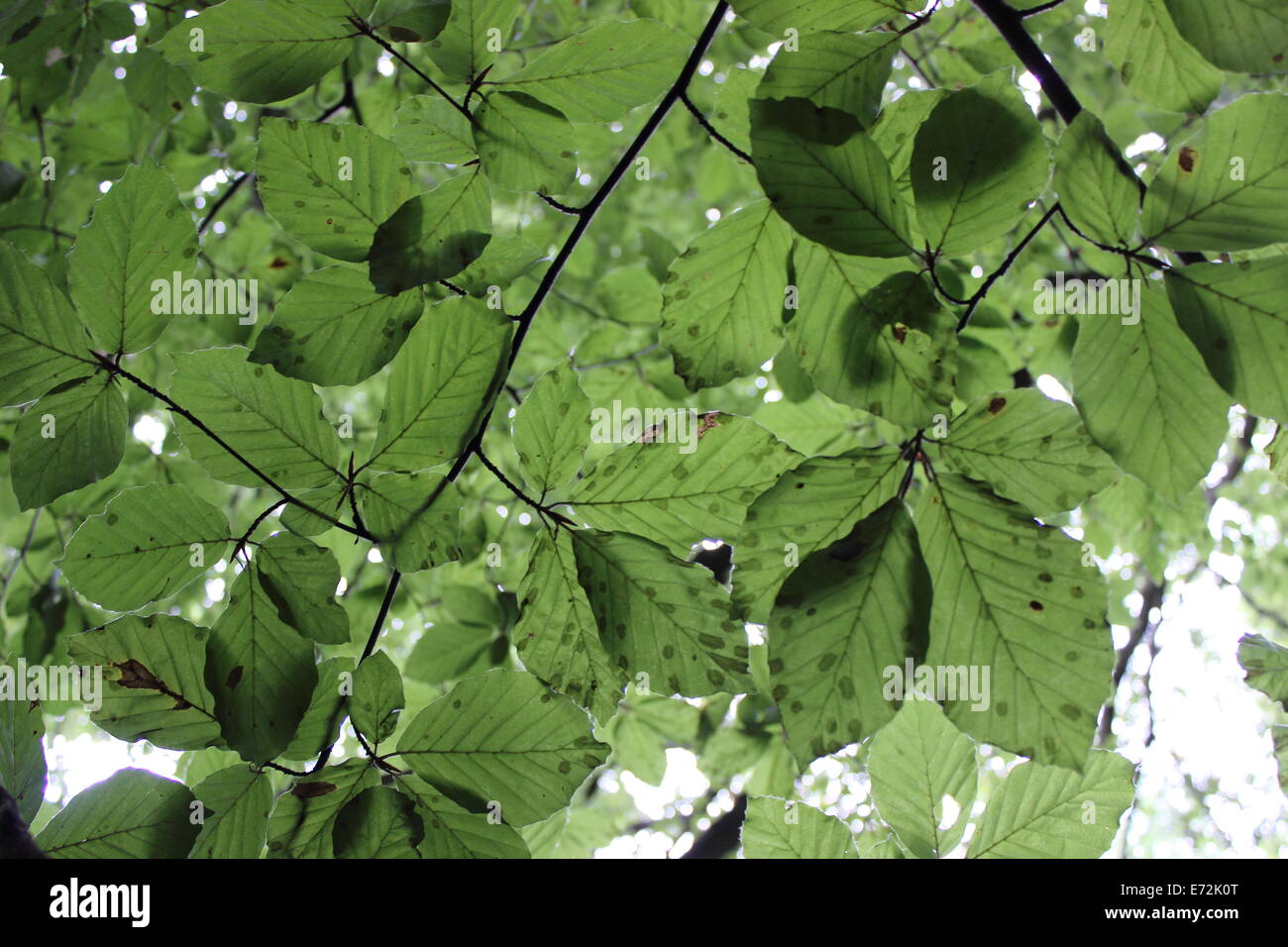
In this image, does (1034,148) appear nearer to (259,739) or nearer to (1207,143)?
(1207,143)

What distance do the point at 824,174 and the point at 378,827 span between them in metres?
0.64

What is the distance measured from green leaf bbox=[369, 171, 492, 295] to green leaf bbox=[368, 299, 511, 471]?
0.05 m

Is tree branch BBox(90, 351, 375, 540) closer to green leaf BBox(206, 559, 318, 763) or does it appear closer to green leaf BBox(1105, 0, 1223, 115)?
green leaf BBox(206, 559, 318, 763)

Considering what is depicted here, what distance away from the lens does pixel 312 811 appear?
71 cm

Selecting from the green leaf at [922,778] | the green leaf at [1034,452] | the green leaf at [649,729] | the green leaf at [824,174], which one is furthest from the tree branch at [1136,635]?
the green leaf at [824,174]

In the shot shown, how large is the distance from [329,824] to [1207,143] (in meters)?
0.90

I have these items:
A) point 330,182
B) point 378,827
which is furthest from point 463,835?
point 330,182

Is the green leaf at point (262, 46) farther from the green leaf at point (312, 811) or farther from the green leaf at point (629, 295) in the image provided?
the green leaf at point (629, 295)

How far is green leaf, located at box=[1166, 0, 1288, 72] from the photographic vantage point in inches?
23.6

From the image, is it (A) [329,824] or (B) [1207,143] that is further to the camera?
(A) [329,824]

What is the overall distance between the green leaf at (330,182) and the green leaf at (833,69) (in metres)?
0.33

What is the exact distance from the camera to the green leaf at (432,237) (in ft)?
2.13
